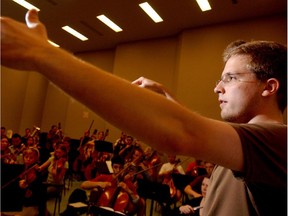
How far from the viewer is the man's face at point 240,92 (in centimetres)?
107

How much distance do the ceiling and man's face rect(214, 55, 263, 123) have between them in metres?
7.01

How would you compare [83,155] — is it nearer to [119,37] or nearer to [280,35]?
[119,37]

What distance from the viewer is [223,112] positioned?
1.14m

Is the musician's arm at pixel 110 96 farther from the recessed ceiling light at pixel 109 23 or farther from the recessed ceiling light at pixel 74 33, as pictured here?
the recessed ceiling light at pixel 74 33

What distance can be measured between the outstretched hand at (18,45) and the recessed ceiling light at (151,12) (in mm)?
7826

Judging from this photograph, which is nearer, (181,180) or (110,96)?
(110,96)

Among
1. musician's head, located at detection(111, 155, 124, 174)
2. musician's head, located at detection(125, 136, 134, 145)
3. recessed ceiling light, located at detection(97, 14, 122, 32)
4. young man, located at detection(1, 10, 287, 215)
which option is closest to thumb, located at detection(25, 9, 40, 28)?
young man, located at detection(1, 10, 287, 215)

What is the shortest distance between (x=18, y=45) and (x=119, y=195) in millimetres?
4872

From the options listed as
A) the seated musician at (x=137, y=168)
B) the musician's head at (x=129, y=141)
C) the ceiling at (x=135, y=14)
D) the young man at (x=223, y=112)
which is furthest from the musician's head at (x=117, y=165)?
the young man at (x=223, y=112)

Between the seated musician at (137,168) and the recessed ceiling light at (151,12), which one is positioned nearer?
the seated musician at (137,168)

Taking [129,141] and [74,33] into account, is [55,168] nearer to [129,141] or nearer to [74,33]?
[129,141]

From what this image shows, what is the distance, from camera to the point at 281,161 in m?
0.82

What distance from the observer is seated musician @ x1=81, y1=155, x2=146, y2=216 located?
5.09 metres

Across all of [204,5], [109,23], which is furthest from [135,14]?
[204,5]
